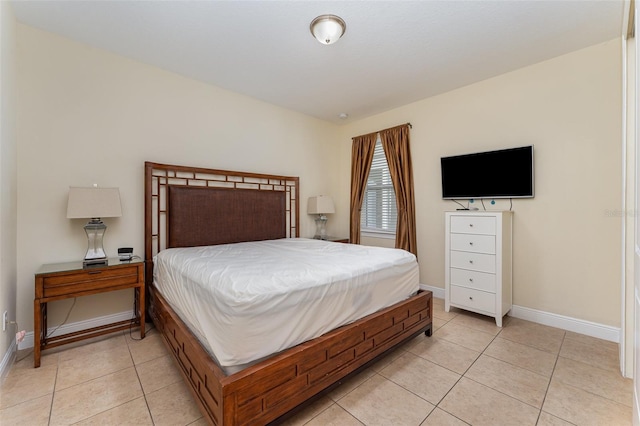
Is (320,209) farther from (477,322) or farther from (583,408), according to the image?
(583,408)

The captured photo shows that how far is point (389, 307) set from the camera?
2129mm

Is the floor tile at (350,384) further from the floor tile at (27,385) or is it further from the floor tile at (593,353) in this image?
the floor tile at (27,385)

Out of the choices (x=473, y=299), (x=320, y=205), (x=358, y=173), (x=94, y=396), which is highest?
(x=358, y=173)

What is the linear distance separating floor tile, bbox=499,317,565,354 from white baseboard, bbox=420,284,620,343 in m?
0.07

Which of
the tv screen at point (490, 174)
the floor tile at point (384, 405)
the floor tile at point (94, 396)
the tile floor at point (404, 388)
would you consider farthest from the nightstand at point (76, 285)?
the tv screen at point (490, 174)

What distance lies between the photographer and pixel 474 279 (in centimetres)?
289

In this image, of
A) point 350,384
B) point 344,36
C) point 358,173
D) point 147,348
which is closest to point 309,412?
point 350,384

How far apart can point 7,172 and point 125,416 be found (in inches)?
75.0

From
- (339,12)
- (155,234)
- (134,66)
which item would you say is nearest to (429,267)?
(339,12)

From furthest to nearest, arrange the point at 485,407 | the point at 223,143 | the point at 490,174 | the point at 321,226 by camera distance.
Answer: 1. the point at 321,226
2. the point at 223,143
3. the point at 490,174
4. the point at 485,407

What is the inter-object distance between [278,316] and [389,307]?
1.06m

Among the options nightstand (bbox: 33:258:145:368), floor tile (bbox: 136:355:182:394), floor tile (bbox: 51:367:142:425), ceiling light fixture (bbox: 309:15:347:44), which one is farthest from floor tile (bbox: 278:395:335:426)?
ceiling light fixture (bbox: 309:15:347:44)

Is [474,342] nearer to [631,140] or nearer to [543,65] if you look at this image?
[631,140]

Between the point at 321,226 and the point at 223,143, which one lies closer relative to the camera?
the point at 223,143
